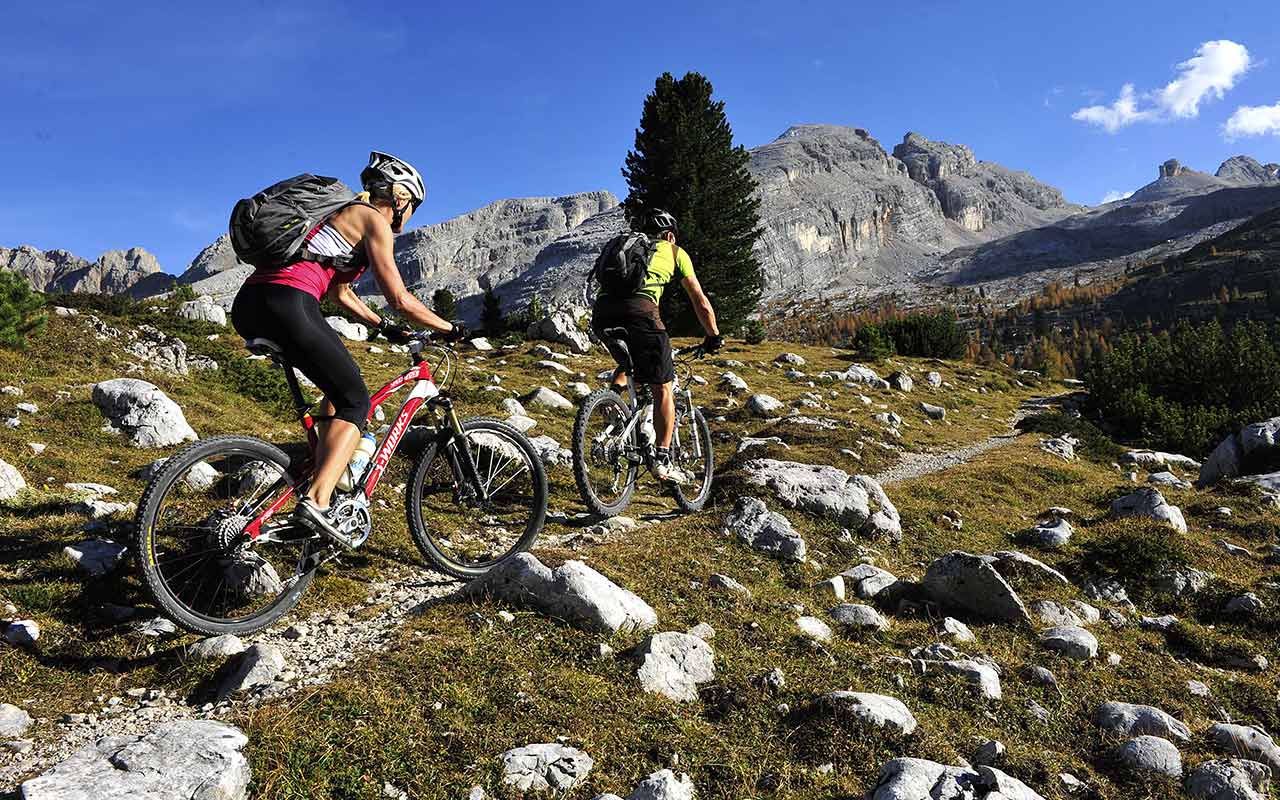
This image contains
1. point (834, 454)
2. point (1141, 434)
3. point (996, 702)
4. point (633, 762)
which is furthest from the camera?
point (1141, 434)

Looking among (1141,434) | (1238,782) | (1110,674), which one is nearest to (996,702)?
(1238,782)

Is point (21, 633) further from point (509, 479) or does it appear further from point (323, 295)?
point (509, 479)

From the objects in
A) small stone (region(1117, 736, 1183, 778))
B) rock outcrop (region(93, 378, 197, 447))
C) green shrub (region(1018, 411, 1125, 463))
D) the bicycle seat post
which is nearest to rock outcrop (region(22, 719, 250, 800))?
the bicycle seat post

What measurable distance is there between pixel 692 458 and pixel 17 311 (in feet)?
36.6

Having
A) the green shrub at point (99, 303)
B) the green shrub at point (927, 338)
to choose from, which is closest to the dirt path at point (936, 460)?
the green shrub at point (99, 303)

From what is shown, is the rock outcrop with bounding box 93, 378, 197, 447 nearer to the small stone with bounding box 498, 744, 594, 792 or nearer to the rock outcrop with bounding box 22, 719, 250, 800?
the rock outcrop with bounding box 22, 719, 250, 800

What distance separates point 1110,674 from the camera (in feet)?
16.9

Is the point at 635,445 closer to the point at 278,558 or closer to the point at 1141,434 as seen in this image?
the point at 278,558

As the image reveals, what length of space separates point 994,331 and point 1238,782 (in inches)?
6470

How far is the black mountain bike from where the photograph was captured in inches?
285

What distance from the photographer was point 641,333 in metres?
7.57

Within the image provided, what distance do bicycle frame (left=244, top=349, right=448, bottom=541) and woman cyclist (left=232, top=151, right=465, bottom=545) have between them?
11 centimetres

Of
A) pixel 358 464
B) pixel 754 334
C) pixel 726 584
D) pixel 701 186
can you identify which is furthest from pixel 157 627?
pixel 701 186

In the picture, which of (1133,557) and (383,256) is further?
(1133,557)
